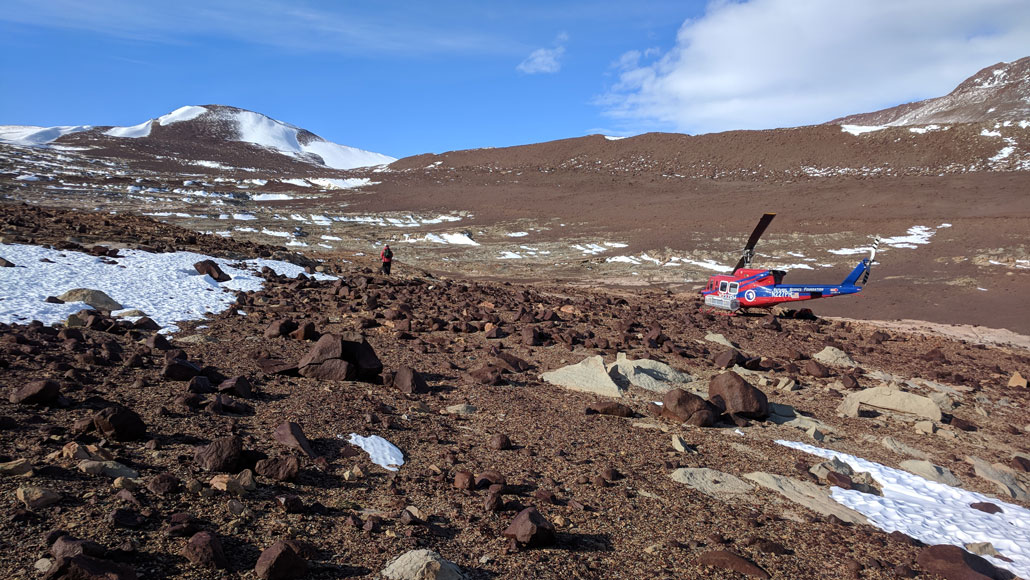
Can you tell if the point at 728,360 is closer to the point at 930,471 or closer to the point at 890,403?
the point at 890,403

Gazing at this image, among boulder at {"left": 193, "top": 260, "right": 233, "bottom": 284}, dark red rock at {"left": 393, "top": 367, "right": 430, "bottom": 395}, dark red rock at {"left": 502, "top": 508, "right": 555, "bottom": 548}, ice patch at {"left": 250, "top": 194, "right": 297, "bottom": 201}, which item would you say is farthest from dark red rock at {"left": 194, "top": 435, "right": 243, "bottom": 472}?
ice patch at {"left": 250, "top": 194, "right": 297, "bottom": 201}

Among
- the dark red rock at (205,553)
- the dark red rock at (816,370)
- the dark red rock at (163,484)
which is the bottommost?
the dark red rock at (816,370)

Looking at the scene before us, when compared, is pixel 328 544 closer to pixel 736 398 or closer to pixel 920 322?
pixel 736 398

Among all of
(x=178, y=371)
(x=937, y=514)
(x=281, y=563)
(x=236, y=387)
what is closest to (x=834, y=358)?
(x=937, y=514)

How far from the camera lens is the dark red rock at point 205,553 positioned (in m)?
3.37

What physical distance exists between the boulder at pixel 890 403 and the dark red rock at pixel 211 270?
11935 mm

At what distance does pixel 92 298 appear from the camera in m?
9.63

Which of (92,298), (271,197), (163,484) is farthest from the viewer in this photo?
(271,197)

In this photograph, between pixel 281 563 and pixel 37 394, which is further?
pixel 37 394

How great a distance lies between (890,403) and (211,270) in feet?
42.5

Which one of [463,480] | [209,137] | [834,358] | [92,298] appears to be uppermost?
[209,137]

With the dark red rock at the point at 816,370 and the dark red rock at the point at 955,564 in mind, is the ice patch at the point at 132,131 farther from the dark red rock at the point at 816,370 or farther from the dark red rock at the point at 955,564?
the dark red rock at the point at 955,564

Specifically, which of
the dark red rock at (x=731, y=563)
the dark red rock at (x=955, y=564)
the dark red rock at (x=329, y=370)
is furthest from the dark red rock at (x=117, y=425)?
the dark red rock at (x=955, y=564)

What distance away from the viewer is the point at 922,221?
38000mm
